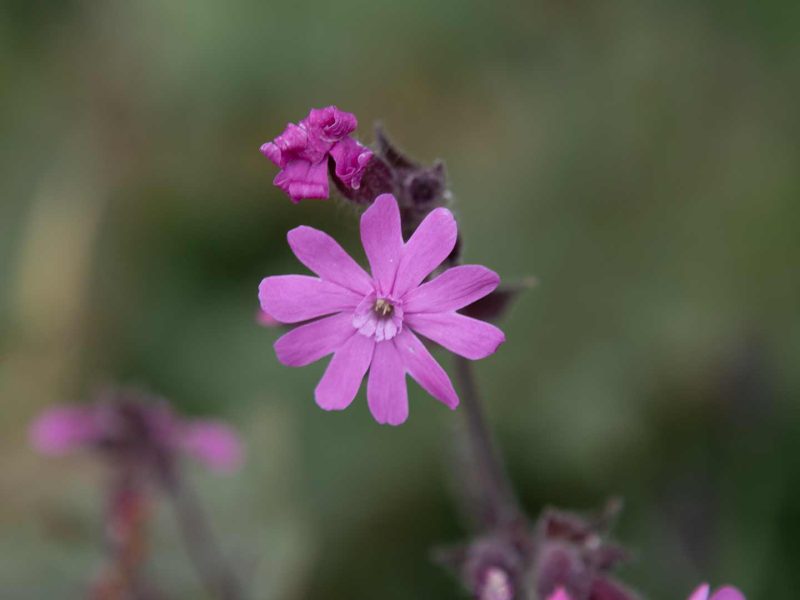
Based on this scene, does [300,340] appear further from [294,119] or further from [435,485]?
[294,119]

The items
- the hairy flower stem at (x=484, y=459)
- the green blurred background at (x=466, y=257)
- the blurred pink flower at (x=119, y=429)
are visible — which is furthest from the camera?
the green blurred background at (x=466, y=257)

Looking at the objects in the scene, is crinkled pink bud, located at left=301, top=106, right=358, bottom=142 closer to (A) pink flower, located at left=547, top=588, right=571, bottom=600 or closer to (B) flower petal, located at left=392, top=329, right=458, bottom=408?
(B) flower petal, located at left=392, top=329, right=458, bottom=408

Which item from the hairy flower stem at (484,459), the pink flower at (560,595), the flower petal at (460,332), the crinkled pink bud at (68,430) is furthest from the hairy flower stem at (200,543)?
the flower petal at (460,332)

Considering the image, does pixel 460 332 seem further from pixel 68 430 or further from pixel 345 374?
pixel 68 430

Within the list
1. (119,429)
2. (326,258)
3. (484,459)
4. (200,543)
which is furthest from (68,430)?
(326,258)

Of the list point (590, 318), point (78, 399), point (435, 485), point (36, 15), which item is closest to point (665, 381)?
point (590, 318)

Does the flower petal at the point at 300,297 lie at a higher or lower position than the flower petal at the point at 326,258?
lower

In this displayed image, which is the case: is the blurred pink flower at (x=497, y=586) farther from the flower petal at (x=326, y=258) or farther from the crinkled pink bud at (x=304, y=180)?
the crinkled pink bud at (x=304, y=180)
